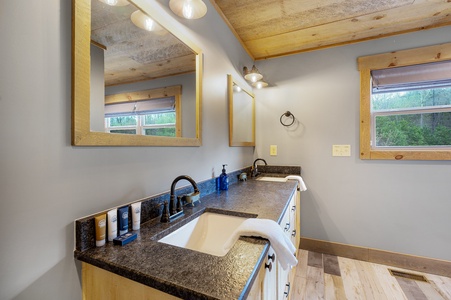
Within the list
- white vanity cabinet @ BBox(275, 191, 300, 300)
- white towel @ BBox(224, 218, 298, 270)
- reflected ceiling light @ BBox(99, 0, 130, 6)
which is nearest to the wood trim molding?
white vanity cabinet @ BBox(275, 191, 300, 300)

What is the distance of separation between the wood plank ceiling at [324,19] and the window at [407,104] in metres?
0.27

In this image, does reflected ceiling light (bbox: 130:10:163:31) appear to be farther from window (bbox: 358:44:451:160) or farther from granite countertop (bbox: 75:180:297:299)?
window (bbox: 358:44:451:160)

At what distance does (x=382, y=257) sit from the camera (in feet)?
7.11

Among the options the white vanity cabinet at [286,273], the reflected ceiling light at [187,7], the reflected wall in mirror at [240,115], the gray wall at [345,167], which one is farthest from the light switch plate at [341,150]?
the reflected ceiling light at [187,7]

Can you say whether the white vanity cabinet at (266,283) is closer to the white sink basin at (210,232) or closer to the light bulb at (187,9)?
the white sink basin at (210,232)

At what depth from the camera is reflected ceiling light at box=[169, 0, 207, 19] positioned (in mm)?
1149

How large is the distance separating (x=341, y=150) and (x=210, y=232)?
188cm

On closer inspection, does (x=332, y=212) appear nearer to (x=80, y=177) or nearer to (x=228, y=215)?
(x=228, y=215)

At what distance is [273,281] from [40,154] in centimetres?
103

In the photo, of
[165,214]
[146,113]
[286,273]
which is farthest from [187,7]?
[286,273]

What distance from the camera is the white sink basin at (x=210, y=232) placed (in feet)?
3.64

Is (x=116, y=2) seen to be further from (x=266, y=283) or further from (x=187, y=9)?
(x=266, y=283)

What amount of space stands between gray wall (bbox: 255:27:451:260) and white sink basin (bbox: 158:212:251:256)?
162 cm

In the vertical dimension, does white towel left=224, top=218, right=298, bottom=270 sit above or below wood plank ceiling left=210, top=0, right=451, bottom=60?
below
